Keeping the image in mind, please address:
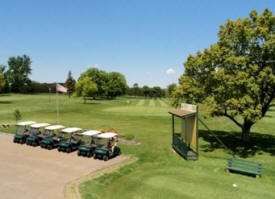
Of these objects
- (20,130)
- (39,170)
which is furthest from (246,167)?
(20,130)

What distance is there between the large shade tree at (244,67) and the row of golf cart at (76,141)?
851cm

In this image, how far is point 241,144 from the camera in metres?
20.1

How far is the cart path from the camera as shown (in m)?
10.6

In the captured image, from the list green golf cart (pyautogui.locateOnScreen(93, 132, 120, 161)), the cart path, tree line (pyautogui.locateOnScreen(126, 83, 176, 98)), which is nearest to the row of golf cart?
green golf cart (pyautogui.locateOnScreen(93, 132, 120, 161))

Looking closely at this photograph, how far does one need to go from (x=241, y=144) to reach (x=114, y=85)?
7259cm

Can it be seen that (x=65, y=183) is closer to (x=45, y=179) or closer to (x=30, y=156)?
(x=45, y=179)

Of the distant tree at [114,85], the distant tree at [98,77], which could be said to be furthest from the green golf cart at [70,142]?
the distant tree at [114,85]

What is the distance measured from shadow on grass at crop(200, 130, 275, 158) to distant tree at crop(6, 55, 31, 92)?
9371 cm

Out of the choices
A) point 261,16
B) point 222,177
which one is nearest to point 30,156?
point 222,177

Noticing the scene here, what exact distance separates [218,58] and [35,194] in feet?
53.7

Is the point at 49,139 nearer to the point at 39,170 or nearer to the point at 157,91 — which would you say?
the point at 39,170

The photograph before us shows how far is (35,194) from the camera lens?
10.2m

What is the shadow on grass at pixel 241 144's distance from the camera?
18.3 m

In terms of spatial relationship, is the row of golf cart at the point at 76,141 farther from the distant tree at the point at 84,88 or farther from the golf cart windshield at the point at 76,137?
the distant tree at the point at 84,88
